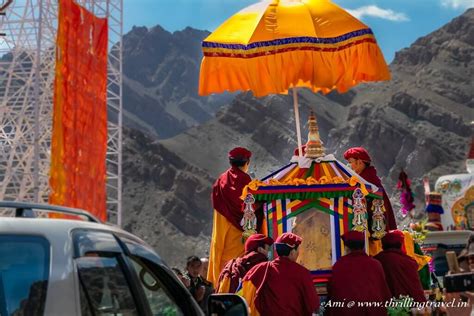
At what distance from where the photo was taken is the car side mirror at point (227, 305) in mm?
3635

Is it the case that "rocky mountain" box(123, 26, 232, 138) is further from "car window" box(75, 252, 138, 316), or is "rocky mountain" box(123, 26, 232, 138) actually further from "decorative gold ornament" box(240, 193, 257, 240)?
"car window" box(75, 252, 138, 316)

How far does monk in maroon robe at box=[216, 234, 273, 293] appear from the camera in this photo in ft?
24.6

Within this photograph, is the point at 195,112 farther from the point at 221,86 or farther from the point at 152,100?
the point at 221,86

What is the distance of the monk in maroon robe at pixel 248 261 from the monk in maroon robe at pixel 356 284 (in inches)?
26.6

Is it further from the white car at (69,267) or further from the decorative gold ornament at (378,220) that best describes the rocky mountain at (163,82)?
the white car at (69,267)

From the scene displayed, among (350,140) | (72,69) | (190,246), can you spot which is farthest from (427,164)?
(72,69)

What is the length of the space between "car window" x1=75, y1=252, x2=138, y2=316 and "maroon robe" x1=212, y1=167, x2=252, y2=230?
6104mm

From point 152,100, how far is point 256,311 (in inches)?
5459

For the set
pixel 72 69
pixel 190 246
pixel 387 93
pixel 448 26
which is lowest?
pixel 190 246

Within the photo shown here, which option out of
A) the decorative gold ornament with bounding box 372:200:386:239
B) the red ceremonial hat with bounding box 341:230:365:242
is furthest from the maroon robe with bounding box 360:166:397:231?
the red ceremonial hat with bounding box 341:230:365:242

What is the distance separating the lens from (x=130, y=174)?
285 ft

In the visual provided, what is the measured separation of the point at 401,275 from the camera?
7754 mm

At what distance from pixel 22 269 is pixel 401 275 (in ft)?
18.4

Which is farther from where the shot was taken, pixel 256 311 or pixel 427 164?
pixel 427 164
